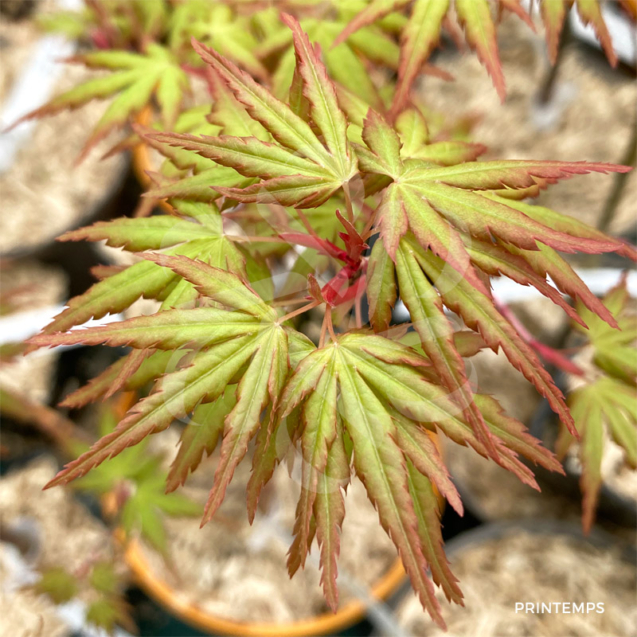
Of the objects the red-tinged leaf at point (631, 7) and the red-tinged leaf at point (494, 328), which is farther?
the red-tinged leaf at point (631, 7)

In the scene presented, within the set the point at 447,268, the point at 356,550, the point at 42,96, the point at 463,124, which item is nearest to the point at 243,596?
the point at 356,550

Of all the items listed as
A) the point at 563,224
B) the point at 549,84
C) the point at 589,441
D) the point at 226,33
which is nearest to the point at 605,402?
the point at 589,441

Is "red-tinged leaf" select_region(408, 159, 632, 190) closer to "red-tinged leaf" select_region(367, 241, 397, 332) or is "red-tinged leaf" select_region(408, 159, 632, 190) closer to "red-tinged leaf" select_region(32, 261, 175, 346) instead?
"red-tinged leaf" select_region(367, 241, 397, 332)

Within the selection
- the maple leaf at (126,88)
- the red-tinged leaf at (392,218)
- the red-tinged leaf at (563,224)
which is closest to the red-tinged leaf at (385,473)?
the red-tinged leaf at (392,218)

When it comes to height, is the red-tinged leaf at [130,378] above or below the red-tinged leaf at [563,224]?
below

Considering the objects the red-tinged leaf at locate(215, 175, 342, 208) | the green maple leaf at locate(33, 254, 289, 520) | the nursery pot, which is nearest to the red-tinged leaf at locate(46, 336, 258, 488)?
the green maple leaf at locate(33, 254, 289, 520)

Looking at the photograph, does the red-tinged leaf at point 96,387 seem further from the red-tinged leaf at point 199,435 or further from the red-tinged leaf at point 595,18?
the red-tinged leaf at point 595,18
